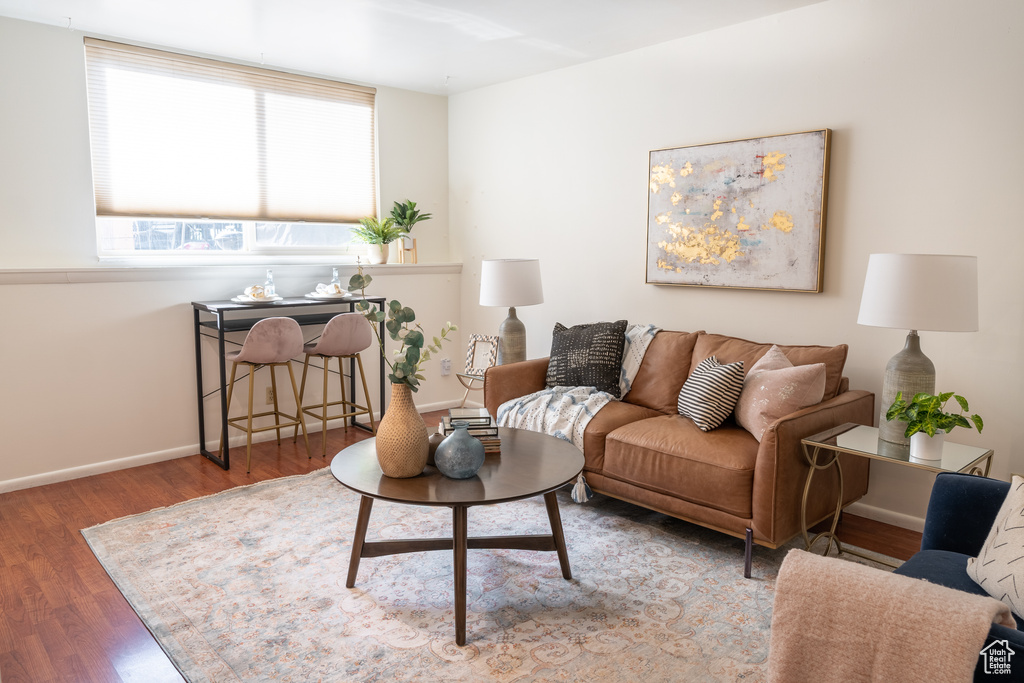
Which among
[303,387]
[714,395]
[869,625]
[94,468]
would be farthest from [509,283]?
[869,625]

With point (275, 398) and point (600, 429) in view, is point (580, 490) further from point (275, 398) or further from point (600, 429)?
point (275, 398)

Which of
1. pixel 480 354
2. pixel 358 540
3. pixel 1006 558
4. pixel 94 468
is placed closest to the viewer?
pixel 1006 558

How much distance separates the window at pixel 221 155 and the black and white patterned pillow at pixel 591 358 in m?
2.04

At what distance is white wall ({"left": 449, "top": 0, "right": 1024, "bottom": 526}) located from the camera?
2.81 meters

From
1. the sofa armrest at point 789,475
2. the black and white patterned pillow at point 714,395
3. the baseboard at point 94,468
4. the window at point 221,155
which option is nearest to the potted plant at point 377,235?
the window at point 221,155

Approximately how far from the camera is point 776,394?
2.89 meters

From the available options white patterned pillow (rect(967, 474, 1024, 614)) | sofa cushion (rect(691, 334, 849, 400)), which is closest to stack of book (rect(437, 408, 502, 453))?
sofa cushion (rect(691, 334, 849, 400))

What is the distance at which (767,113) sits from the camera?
3.47 meters

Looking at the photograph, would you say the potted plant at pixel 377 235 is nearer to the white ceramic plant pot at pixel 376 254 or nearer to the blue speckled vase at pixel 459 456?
the white ceramic plant pot at pixel 376 254

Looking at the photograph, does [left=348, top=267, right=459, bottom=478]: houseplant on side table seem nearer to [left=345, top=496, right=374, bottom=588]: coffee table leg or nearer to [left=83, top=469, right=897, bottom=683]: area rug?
[left=345, top=496, right=374, bottom=588]: coffee table leg

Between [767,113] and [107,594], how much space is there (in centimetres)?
362

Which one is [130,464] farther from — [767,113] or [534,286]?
[767,113]

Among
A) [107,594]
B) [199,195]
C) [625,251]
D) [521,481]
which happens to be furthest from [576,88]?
[107,594]

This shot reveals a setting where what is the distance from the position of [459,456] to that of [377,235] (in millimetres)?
2869
